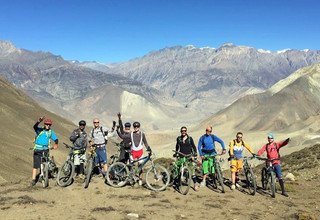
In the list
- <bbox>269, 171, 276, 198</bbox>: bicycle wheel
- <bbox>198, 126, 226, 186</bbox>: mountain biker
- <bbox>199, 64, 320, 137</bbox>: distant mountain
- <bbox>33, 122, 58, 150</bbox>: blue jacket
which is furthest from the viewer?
<bbox>199, 64, 320, 137</bbox>: distant mountain

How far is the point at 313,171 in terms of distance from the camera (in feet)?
79.2

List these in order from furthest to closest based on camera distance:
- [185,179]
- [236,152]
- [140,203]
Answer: [236,152]
[185,179]
[140,203]

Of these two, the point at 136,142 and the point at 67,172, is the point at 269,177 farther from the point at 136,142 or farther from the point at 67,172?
the point at 67,172

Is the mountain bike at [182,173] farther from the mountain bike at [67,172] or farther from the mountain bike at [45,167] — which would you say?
the mountain bike at [45,167]

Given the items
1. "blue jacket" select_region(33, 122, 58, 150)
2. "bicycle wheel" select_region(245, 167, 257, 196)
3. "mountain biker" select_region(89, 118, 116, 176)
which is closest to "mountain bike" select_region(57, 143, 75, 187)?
"blue jacket" select_region(33, 122, 58, 150)

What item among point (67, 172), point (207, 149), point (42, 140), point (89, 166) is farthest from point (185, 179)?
point (42, 140)

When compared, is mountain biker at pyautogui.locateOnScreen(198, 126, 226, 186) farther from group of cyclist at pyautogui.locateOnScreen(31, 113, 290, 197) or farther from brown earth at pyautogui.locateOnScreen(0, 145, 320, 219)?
brown earth at pyautogui.locateOnScreen(0, 145, 320, 219)

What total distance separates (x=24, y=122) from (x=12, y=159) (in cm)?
2639

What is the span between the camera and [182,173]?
16.3 m

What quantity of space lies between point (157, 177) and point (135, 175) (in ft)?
3.13

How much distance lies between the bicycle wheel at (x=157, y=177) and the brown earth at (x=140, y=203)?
276 mm

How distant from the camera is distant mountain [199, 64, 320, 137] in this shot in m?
127

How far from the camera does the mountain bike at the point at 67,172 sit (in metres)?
16.3

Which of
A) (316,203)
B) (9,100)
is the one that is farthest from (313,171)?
(9,100)
